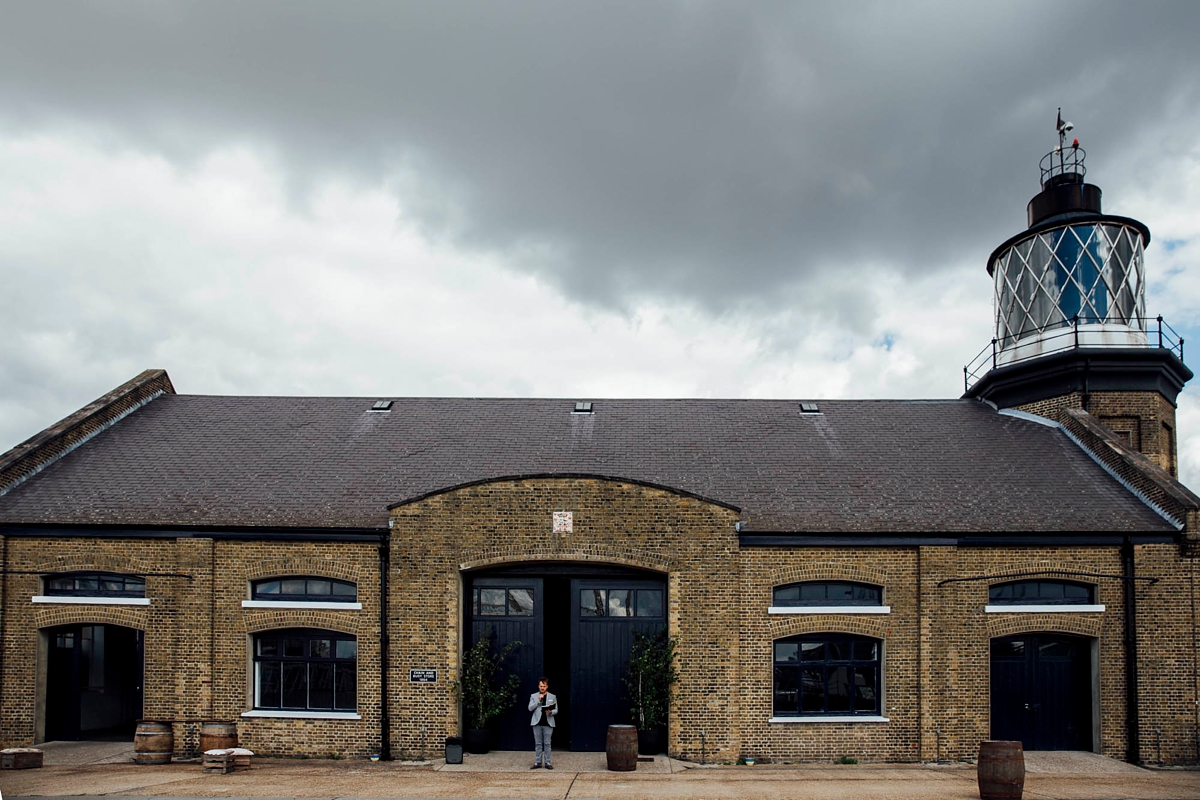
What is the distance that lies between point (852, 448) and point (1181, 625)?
6976 millimetres

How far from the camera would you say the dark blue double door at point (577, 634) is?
619 inches

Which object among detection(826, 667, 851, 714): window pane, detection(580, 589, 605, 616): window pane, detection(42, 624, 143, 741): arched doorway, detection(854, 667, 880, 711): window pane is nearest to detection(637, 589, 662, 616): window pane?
detection(580, 589, 605, 616): window pane

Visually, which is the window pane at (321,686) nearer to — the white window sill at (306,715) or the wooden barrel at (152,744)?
the white window sill at (306,715)

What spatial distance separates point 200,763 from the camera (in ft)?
49.5

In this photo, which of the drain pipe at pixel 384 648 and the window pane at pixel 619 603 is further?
the window pane at pixel 619 603

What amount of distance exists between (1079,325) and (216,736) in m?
21.4

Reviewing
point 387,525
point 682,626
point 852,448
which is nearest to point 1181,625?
point 852,448

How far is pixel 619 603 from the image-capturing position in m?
16.0

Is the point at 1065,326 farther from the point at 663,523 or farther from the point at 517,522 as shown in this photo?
the point at 517,522

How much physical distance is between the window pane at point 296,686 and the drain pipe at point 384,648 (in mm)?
1645

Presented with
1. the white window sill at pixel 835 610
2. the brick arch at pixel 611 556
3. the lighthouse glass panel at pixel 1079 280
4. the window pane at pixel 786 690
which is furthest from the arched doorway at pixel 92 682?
the lighthouse glass panel at pixel 1079 280

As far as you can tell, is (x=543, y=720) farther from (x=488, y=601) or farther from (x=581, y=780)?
(x=488, y=601)

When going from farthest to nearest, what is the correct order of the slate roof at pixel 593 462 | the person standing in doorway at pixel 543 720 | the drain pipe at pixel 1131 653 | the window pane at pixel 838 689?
the slate roof at pixel 593 462 → the window pane at pixel 838 689 → the drain pipe at pixel 1131 653 → the person standing in doorway at pixel 543 720

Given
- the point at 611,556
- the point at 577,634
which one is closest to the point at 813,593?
the point at 611,556
